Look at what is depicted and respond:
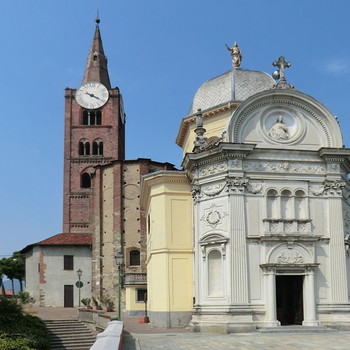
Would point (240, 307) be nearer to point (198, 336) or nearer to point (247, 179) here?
point (198, 336)

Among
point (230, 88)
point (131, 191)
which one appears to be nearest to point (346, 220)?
point (230, 88)

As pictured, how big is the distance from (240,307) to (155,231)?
7.32m

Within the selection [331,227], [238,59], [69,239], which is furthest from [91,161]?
[331,227]

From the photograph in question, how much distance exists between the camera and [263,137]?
2900cm

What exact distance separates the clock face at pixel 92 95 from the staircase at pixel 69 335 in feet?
165

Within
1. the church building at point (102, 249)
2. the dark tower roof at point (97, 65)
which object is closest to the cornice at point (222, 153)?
the church building at point (102, 249)

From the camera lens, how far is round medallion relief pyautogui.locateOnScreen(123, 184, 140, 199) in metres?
59.5

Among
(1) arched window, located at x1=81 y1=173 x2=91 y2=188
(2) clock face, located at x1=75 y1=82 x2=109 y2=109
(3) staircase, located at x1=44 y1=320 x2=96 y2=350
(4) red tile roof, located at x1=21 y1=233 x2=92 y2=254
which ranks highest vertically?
(2) clock face, located at x1=75 y1=82 x2=109 y2=109

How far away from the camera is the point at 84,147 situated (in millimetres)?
79062

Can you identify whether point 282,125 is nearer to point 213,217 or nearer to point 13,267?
point 213,217

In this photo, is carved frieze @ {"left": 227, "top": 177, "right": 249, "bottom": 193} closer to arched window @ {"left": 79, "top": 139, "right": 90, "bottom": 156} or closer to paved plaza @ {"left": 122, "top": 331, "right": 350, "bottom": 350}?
paved plaza @ {"left": 122, "top": 331, "right": 350, "bottom": 350}

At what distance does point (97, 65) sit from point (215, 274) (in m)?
→ 65.7

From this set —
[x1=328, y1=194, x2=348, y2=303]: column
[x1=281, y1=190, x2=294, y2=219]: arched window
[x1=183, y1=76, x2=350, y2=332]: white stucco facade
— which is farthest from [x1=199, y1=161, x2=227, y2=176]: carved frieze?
[x1=328, y1=194, x2=348, y2=303]: column

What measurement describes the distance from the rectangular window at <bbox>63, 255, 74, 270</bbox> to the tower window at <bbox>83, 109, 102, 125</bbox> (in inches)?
1039
